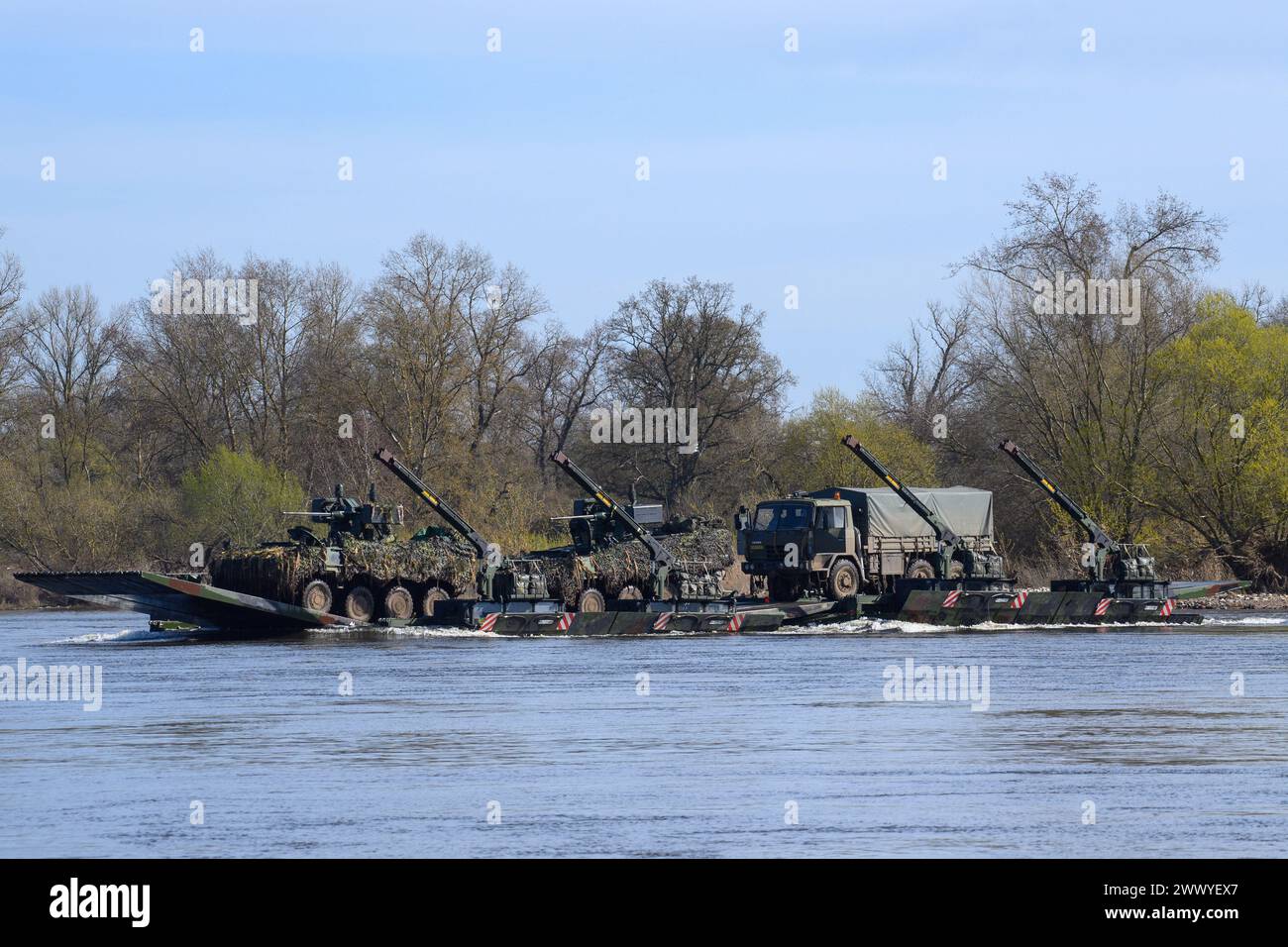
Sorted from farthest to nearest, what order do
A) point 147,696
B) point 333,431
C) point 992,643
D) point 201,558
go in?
1. point 333,431
2. point 201,558
3. point 992,643
4. point 147,696

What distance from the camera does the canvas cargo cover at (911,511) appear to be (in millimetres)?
48500

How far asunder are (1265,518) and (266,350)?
35.6 m

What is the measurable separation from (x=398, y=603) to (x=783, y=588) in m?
9.85

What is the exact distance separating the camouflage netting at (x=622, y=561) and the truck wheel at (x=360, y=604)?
4.33 metres

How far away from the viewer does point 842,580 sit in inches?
1879

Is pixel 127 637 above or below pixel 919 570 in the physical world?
below

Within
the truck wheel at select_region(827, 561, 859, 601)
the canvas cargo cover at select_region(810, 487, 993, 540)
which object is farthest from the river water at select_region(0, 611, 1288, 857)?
the canvas cargo cover at select_region(810, 487, 993, 540)

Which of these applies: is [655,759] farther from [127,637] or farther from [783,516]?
[783,516]

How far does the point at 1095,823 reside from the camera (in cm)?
1470

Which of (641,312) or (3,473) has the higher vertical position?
(641,312)

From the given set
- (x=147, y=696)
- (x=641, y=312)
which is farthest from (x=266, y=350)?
(x=147, y=696)

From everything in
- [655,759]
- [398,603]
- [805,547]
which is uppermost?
[805,547]

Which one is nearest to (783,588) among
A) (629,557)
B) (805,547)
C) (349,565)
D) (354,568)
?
(805,547)
